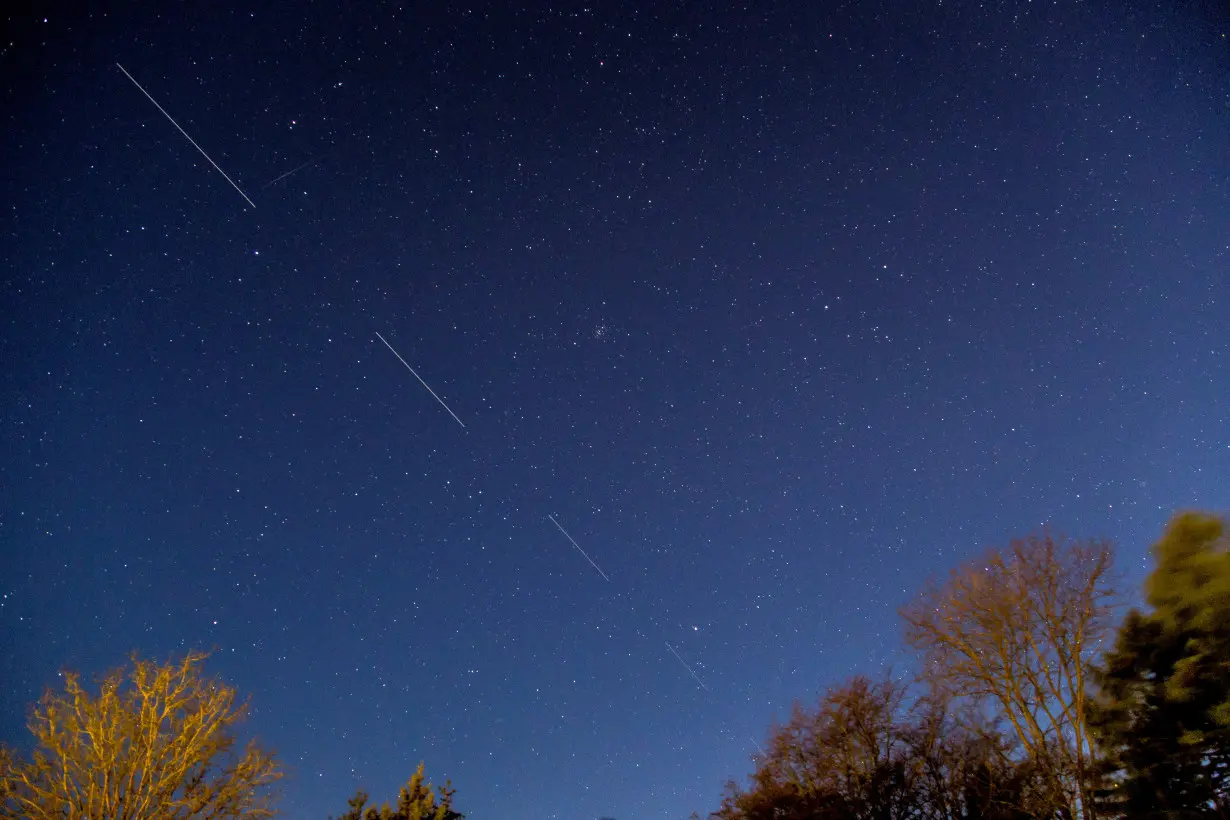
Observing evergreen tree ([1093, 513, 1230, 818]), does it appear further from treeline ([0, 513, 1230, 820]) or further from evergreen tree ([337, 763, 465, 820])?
evergreen tree ([337, 763, 465, 820])

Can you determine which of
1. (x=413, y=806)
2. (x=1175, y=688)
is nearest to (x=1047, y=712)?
(x=1175, y=688)

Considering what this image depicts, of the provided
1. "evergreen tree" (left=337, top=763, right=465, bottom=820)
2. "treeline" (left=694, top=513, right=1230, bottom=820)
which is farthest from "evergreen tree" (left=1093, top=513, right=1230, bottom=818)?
"evergreen tree" (left=337, top=763, right=465, bottom=820)

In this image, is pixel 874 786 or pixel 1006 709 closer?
pixel 1006 709

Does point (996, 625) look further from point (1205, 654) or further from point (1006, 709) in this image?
point (1205, 654)

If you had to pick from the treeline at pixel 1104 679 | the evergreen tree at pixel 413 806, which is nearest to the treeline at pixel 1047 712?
the treeline at pixel 1104 679

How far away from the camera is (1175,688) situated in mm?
16016

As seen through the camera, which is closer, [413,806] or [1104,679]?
[413,806]

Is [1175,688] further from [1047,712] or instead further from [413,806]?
[413,806]

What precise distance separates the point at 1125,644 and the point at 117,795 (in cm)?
2757

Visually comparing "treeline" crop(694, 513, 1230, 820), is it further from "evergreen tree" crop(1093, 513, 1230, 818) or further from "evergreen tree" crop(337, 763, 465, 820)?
"evergreen tree" crop(337, 763, 465, 820)

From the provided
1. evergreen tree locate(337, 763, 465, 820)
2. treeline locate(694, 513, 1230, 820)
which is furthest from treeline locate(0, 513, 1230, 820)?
evergreen tree locate(337, 763, 465, 820)

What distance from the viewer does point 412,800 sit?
10898mm

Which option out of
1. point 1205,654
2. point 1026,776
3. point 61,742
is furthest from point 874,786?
point 61,742

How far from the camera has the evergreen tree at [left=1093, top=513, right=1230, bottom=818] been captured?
15.5 meters
